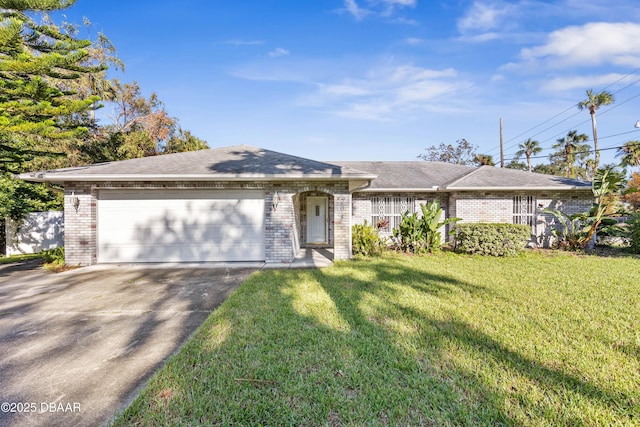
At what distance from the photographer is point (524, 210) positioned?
11.9 m

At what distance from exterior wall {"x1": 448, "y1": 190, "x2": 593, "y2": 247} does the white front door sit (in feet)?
18.7

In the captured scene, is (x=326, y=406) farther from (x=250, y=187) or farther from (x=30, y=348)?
(x=250, y=187)

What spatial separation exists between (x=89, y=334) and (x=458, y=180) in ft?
40.9

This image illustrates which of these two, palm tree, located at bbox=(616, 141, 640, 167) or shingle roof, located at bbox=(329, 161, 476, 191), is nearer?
shingle roof, located at bbox=(329, 161, 476, 191)

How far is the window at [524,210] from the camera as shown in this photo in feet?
38.9

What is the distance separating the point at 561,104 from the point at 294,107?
77.1 feet

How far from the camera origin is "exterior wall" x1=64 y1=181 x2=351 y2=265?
8.49 meters

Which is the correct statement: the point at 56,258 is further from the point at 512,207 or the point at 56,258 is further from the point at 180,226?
the point at 512,207

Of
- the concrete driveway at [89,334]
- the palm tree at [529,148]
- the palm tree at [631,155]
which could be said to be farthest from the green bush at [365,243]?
the palm tree at [529,148]

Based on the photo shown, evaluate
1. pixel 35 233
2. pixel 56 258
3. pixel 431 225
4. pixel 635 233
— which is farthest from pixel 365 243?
pixel 35 233

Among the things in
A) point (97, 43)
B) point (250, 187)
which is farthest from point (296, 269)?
point (97, 43)

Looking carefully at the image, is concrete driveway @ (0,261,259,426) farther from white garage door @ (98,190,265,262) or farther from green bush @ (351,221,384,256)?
green bush @ (351,221,384,256)

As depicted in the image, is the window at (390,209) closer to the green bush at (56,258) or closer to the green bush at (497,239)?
the green bush at (497,239)

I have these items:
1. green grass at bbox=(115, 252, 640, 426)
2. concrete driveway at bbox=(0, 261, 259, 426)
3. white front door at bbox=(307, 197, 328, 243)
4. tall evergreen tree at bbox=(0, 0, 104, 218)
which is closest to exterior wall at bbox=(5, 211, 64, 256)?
tall evergreen tree at bbox=(0, 0, 104, 218)
